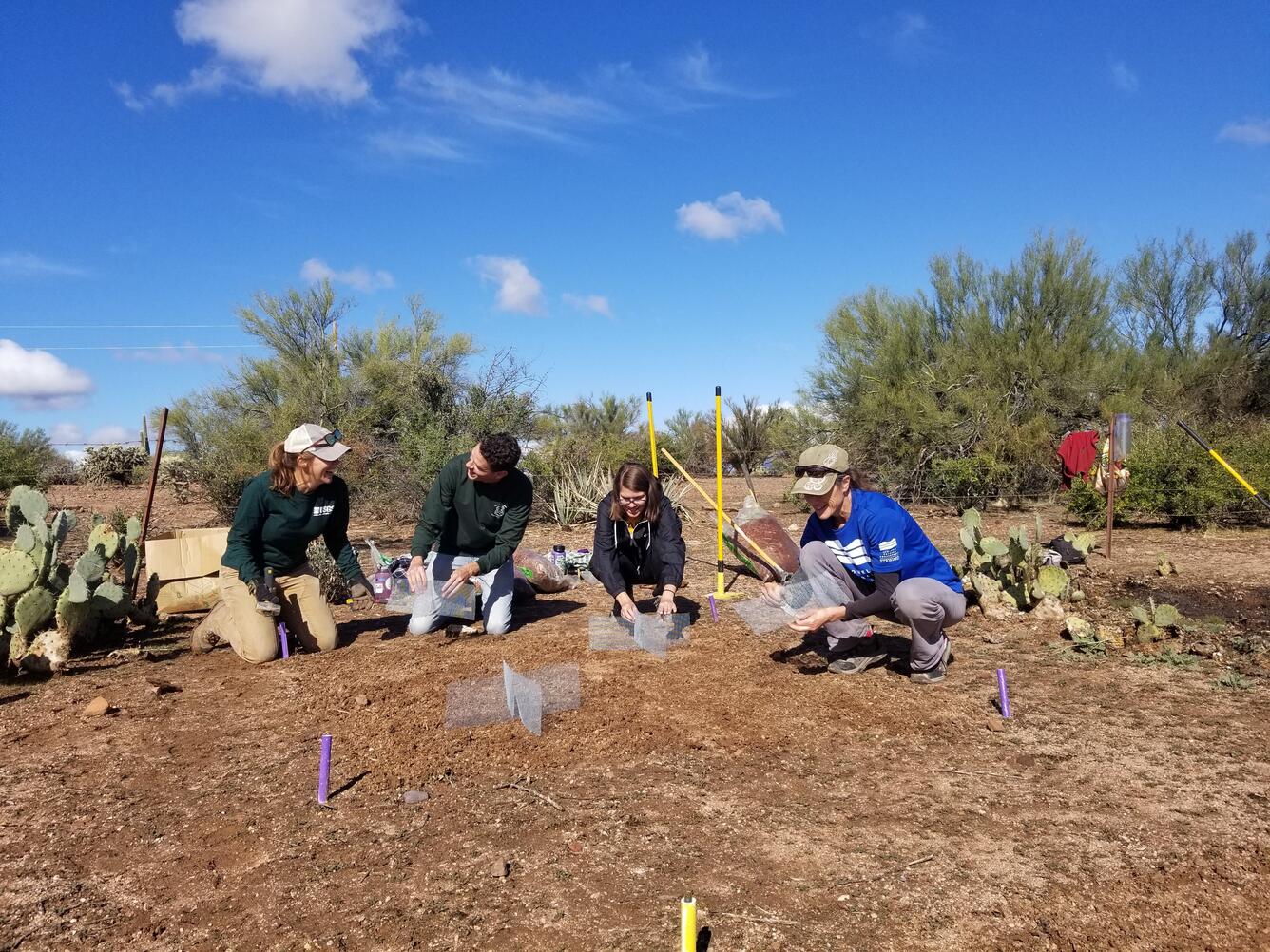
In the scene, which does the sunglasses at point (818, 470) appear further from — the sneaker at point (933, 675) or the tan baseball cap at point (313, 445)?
the tan baseball cap at point (313, 445)

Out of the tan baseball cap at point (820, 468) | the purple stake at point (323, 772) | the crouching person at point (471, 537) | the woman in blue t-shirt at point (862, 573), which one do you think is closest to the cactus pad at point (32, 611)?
the crouching person at point (471, 537)

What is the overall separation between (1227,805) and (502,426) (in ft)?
33.8

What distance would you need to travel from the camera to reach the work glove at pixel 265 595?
463cm

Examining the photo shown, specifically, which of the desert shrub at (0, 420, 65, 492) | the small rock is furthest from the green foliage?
the small rock

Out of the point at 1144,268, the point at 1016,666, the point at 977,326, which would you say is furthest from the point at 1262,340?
the point at 1016,666

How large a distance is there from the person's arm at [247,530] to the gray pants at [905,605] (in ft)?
9.78

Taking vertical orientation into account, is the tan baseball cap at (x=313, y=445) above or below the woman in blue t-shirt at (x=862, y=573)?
above

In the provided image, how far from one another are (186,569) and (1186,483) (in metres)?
9.49

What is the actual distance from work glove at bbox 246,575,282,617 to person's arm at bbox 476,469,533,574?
1.15m

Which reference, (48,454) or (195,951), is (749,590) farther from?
(48,454)

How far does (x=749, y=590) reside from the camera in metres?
6.70

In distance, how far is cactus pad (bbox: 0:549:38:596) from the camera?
4.41 metres

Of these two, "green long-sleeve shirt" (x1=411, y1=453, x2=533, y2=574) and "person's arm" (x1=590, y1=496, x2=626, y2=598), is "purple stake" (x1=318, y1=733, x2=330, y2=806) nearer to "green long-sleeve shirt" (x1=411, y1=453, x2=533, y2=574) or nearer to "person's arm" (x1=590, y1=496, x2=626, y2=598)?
"person's arm" (x1=590, y1=496, x2=626, y2=598)

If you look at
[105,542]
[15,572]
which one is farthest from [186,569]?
[15,572]
